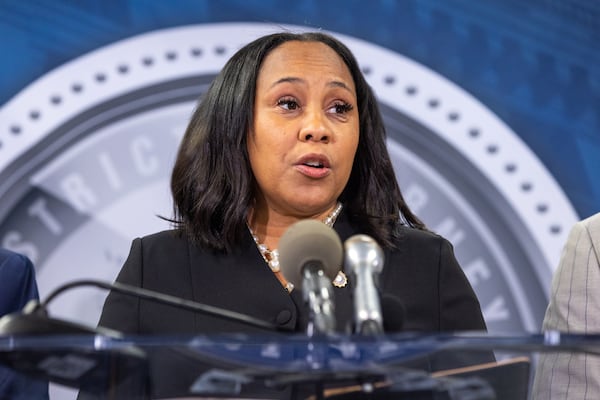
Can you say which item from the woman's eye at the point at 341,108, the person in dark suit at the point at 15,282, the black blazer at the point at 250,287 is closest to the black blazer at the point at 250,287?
the black blazer at the point at 250,287

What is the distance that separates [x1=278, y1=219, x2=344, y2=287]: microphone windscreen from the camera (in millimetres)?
1382

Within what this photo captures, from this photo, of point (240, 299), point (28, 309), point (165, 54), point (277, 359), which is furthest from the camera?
point (165, 54)

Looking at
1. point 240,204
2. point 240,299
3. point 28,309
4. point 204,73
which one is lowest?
point 28,309

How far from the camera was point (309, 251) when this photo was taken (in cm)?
138

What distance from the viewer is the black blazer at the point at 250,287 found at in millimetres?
1939

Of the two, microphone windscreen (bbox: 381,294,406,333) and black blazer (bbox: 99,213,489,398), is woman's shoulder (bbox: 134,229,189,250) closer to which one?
black blazer (bbox: 99,213,489,398)

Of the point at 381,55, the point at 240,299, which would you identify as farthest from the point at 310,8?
the point at 240,299

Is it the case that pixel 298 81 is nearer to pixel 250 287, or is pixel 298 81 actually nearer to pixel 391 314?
pixel 250 287

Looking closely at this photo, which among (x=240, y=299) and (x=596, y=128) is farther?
(x=596, y=128)

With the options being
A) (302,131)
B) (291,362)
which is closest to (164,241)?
(302,131)

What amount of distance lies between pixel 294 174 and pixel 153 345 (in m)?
0.87

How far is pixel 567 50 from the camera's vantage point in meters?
2.62

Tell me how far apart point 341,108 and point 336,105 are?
14mm

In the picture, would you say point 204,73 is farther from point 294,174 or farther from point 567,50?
point 567,50
